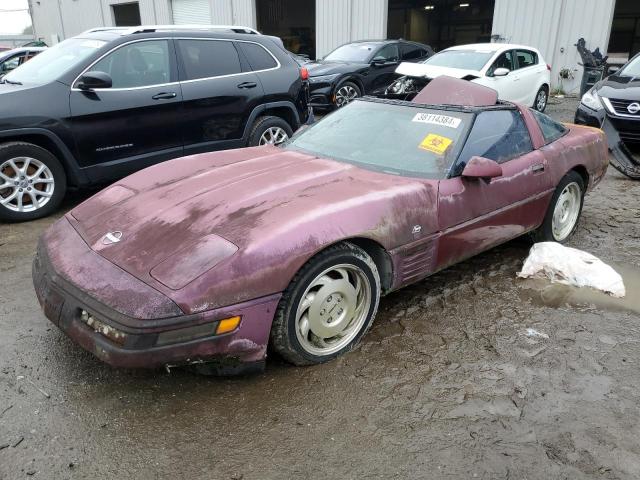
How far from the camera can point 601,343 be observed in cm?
312

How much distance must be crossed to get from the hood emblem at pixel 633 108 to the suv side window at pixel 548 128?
3.31m

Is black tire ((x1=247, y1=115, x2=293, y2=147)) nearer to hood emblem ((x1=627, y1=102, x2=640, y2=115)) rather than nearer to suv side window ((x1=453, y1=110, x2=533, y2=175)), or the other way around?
suv side window ((x1=453, y1=110, x2=533, y2=175))

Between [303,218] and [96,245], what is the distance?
3.52 ft

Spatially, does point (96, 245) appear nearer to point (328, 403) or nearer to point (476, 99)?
point (328, 403)

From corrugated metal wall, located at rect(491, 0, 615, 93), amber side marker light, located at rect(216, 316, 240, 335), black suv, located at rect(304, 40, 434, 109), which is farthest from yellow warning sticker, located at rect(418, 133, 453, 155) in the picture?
corrugated metal wall, located at rect(491, 0, 615, 93)

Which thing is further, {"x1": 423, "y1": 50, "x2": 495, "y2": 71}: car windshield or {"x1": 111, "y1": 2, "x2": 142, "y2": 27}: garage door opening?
{"x1": 111, "y1": 2, "x2": 142, "y2": 27}: garage door opening

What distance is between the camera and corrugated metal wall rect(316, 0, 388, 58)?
1656 centimetres

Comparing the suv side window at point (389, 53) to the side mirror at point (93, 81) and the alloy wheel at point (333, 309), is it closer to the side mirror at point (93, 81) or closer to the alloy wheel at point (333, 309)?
the side mirror at point (93, 81)

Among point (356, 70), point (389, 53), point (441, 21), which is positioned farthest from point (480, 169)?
point (441, 21)

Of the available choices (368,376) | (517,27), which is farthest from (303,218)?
(517,27)

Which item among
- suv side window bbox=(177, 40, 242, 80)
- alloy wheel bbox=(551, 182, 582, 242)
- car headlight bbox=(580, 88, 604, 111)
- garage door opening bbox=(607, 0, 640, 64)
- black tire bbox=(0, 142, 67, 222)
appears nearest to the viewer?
alloy wheel bbox=(551, 182, 582, 242)

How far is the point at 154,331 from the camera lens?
2271 mm

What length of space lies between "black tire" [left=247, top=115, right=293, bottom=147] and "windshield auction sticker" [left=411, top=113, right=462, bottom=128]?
288 cm

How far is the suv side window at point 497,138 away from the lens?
3516 millimetres
